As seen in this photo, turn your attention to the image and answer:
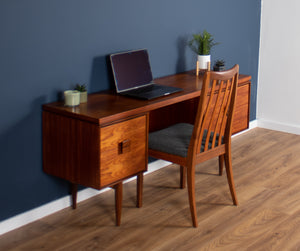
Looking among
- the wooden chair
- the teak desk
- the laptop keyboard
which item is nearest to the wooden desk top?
the teak desk

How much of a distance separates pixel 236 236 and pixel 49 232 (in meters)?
0.98

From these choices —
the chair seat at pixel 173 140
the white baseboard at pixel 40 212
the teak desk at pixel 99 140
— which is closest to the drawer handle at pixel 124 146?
the teak desk at pixel 99 140

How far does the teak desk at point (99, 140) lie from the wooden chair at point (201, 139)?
159 millimetres

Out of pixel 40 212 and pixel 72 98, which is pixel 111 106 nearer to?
pixel 72 98

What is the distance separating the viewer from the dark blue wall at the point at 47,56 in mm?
2404

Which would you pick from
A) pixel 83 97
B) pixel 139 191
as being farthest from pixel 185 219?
pixel 83 97

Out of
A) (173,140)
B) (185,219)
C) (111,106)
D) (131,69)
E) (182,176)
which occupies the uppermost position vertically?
(131,69)

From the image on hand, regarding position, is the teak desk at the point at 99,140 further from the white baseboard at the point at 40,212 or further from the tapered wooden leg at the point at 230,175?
the tapered wooden leg at the point at 230,175

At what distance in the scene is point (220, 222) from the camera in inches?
106

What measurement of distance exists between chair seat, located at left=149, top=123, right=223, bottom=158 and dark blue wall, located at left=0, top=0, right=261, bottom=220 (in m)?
0.47

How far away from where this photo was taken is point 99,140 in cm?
232

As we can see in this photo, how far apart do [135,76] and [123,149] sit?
63 centimetres

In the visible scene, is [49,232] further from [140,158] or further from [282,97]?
[282,97]

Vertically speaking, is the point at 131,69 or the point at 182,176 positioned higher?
the point at 131,69
